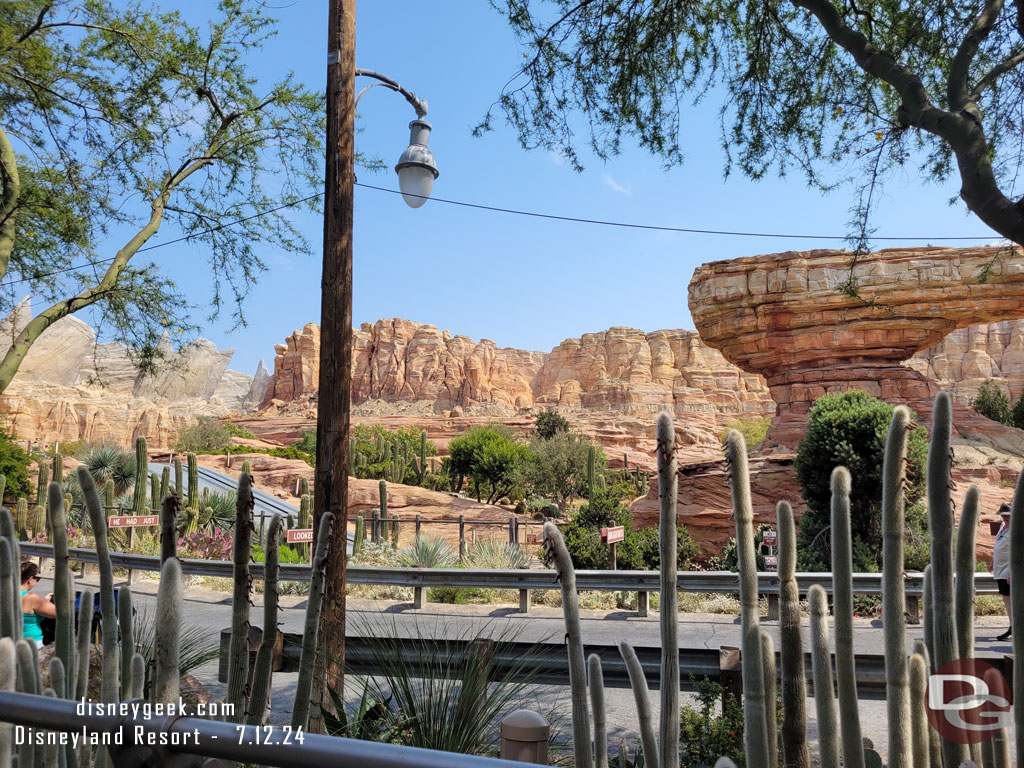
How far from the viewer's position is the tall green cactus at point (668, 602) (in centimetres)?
205

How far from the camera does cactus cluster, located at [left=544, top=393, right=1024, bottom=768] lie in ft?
5.64

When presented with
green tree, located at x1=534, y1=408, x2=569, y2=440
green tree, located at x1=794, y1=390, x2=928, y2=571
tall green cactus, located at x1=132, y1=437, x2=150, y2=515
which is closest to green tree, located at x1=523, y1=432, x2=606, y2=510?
green tree, located at x1=534, y1=408, x2=569, y2=440

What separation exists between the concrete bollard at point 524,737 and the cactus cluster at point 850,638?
49 centimetres

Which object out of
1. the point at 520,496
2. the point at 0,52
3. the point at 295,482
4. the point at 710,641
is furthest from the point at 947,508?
the point at 295,482

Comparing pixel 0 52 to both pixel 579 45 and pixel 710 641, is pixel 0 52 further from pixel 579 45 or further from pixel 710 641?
pixel 710 641

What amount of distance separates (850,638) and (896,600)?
151 millimetres

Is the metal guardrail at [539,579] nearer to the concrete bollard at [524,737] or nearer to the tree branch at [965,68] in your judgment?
the tree branch at [965,68]

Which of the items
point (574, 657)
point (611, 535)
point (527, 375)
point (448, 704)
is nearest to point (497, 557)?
point (611, 535)

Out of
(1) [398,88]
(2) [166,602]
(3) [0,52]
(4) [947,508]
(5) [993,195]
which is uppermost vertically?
(3) [0,52]

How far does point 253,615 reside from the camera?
881cm

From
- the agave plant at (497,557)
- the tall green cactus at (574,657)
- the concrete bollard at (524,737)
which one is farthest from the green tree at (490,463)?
the tall green cactus at (574,657)

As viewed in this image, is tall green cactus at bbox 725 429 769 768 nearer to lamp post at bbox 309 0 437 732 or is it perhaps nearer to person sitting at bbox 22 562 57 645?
lamp post at bbox 309 0 437 732

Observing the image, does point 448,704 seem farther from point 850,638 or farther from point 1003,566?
point 1003,566

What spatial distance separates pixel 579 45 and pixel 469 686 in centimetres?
716
